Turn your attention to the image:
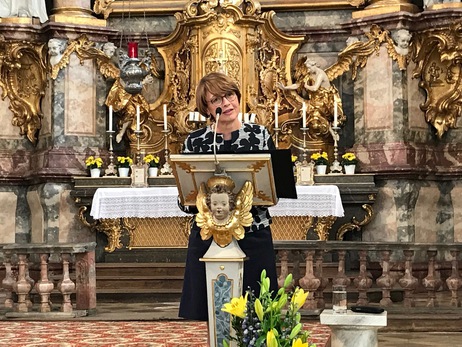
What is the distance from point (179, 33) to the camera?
14.3 meters

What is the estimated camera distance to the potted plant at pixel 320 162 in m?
13.4

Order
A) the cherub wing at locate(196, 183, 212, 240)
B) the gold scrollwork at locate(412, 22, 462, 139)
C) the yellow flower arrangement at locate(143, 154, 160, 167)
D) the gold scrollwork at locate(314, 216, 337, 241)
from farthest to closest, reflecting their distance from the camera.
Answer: the yellow flower arrangement at locate(143, 154, 160, 167), the gold scrollwork at locate(412, 22, 462, 139), the gold scrollwork at locate(314, 216, 337, 241), the cherub wing at locate(196, 183, 212, 240)

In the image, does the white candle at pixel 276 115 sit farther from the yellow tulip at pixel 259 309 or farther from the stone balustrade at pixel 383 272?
the yellow tulip at pixel 259 309

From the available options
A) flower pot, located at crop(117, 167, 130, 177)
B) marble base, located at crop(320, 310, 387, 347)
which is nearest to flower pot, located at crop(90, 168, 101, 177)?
flower pot, located at crop(117, 167, 130, 177)

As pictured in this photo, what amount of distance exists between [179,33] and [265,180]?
9.02 meters

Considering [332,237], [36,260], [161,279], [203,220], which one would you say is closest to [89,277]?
[161,279]

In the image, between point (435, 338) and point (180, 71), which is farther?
point (180, 71)

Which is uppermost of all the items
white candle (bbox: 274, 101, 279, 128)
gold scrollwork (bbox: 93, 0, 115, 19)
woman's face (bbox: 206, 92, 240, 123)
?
gold scrollwork (bbox: 93, 0, 115, 19)

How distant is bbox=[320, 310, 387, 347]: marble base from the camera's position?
17.4ft

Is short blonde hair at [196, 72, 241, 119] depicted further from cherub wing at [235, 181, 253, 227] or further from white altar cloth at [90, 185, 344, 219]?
white altar cloth at [90, 185, 344, 219]

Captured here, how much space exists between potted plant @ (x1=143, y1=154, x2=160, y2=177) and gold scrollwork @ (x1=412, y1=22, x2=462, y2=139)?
324 cm

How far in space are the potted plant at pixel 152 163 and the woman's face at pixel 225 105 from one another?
7.94 meters

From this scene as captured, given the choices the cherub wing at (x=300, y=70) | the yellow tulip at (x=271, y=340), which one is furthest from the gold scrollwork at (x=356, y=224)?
the yellow tulip at (x=271, y=340)

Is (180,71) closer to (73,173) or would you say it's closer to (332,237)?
(73,173)
